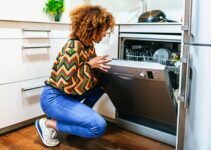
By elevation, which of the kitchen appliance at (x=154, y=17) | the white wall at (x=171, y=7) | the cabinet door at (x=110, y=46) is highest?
the white wall at (x=171, y=7)

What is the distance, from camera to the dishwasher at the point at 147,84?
1.29 meters

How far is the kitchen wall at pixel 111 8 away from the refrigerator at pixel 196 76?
100 centimetres

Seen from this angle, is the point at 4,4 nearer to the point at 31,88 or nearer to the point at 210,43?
the point at 31,88

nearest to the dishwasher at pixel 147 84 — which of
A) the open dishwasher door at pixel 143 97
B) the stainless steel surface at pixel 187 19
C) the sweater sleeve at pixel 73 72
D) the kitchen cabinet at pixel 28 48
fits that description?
the open dishwasher door at pixel 143 97

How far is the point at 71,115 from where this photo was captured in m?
1.47

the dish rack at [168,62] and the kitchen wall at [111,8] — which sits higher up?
the kitchen wall at [111,8]

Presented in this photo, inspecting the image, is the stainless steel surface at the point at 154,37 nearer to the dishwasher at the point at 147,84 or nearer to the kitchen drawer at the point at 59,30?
the dishwasher at the point at 147,84

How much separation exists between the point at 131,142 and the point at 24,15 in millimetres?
1494

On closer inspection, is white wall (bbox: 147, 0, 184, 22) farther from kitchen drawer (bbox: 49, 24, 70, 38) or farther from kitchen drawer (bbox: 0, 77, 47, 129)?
kitchen drawer (bbox: 0, 77, 47, 129)

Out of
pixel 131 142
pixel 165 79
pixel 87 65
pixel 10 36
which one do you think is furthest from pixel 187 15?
pixel 10 36

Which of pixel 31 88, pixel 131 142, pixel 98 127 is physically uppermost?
pixel 31 88

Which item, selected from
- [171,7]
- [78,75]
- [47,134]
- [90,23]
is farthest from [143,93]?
[171,7]

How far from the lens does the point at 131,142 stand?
1.71 meters

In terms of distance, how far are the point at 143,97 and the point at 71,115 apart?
465 millimetres
